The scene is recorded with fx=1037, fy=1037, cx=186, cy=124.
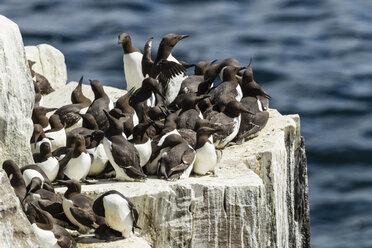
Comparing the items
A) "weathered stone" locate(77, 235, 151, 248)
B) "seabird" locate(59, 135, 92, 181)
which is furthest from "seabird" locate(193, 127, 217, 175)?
"weathered stone" locate(77, 235, 151, 248)

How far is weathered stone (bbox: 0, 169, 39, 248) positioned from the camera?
855cm

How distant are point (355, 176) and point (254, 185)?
48.0 feet

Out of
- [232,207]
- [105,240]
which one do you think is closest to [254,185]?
[232,207]

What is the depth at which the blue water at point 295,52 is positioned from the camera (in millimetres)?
24816

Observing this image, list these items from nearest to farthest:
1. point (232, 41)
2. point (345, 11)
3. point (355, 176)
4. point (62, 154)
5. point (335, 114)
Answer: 1. point (62, 154)
2. point (355, 176)
3. point (335, 114)
4. point (232, 41)
5. point (345, 11)

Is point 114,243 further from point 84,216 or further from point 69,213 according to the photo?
point 69,213

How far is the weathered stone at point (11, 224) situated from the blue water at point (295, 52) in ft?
47.8

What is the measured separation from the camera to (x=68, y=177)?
37.4 ft

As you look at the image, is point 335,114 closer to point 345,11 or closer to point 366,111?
point 366,111

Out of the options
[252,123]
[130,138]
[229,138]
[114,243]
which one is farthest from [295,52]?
[114,243]

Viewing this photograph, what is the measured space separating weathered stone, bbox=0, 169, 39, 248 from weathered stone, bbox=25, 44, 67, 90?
28.0 ft

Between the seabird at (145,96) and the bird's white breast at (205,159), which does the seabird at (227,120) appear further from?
the seabird at (145,96)

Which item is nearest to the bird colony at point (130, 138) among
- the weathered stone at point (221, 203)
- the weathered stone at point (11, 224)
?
the weathered stone at point (221, 203)

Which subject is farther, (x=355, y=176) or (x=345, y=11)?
(x=345, y=11)
